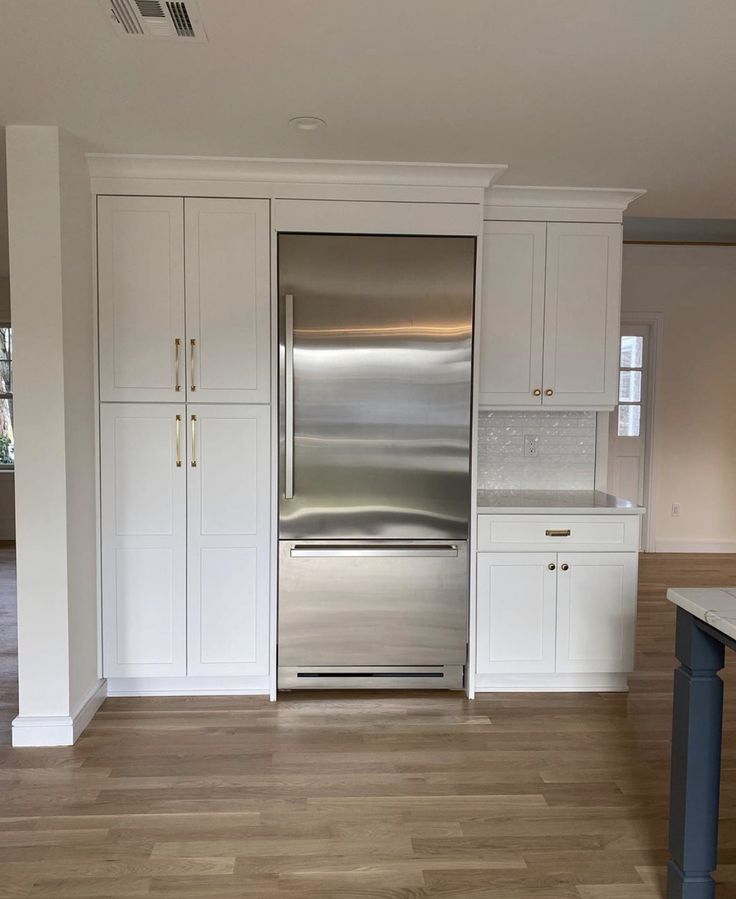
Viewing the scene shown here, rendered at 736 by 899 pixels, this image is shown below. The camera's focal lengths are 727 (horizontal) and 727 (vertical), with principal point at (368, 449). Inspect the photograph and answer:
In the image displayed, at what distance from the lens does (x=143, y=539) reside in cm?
337

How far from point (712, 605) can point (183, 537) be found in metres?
2.32

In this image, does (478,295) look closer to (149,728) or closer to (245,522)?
(245,522)

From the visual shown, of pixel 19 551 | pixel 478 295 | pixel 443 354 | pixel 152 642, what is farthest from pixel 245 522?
pixel 478 295

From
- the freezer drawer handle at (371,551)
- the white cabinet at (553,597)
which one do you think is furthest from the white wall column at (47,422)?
the white cabinet at (553,597)

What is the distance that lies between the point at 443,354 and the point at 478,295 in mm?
323

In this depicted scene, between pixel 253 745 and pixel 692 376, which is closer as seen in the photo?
pixel 253 745

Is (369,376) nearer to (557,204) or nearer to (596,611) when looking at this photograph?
(557,204)

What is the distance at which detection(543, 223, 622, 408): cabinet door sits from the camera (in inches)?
143

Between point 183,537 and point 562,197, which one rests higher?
point 562,197

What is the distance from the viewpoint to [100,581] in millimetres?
3346

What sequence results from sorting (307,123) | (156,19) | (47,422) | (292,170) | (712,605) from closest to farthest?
(712,605) < (156,19) < (307,123) < (47,422) < (292,170)

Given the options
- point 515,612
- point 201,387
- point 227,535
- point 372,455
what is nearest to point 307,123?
point 201,387

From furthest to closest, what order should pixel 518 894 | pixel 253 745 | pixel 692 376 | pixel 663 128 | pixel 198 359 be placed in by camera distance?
1. pixel 692 376
2. pixel 198 359
3. pixel 253 745
4. pixel 663 128
5. pixel 518 894

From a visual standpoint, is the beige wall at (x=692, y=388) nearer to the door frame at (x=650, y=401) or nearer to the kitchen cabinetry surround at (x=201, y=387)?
the door frame at (x=650, y=401)
